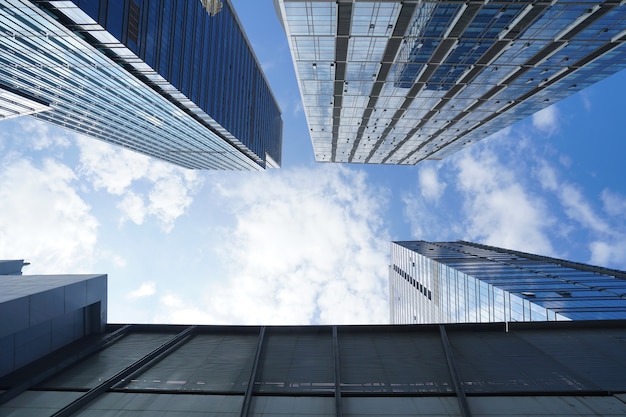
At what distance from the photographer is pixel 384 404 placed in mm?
9570

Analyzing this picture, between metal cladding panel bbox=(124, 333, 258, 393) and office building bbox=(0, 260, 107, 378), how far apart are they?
388 cm

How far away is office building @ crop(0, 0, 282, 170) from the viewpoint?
32.9 metres

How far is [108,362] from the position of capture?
500 inches

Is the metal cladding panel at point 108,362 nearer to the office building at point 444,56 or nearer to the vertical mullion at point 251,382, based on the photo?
the vertical mullion at point 251,382

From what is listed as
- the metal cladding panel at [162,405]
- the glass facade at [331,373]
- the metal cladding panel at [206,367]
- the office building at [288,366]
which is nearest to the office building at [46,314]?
the office building at [288,366]

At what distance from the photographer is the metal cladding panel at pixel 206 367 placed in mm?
10984

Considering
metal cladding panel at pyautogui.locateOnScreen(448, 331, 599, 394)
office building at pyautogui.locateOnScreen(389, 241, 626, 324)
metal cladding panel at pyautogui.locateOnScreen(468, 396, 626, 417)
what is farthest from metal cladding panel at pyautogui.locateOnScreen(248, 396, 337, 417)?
office building at pyautogui.locateOnScreen(389, 241, 626, 324)

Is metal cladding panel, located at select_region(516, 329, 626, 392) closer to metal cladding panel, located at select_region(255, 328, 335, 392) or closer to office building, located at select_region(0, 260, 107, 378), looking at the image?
metal cladding panel, located at select_region(255, 328, 335, 392)

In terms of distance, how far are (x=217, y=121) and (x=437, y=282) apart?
170 feet

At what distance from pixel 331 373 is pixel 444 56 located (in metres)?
41.6

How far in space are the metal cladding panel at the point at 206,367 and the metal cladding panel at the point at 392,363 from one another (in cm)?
356

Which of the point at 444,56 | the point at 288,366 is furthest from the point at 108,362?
the point at 444,56

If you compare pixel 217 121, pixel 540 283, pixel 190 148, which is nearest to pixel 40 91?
pixel 217 121

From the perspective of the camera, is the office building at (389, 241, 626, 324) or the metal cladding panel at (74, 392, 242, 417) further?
the office building at (389, 241, 626, 324)
